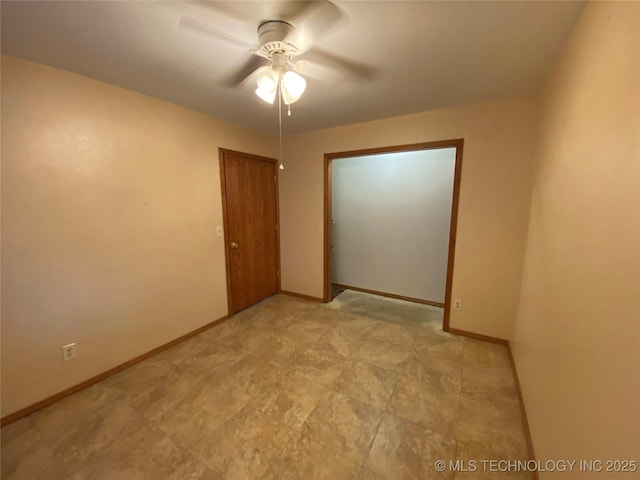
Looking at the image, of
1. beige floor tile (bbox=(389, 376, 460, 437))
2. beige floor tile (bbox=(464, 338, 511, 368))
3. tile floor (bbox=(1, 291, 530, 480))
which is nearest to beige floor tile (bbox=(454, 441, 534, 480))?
tile floor (bbox=(1, 291, 530, 480))

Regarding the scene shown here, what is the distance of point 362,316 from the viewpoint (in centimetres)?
315

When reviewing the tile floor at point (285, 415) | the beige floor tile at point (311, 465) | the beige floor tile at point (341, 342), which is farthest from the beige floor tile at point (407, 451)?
the beige floor tile at point (341, 342)

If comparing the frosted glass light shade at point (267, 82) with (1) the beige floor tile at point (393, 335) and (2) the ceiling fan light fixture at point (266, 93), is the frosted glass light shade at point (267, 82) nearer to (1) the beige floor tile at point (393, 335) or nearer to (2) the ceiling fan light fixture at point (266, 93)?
(2) the ceiling fan light fixture at point (266, 93)

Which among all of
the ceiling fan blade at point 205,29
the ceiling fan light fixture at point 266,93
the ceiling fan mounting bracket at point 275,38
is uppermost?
the ceiling fan blade at point 205,29

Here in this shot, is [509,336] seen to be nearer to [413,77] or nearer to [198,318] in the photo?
Answer: [413,77]

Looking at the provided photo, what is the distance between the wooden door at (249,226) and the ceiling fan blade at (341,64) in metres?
1.63

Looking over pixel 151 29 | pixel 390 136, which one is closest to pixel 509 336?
pixel 390 136

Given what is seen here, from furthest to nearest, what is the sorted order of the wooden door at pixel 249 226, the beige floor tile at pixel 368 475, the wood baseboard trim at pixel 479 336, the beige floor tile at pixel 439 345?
the wooden door at pixel 249 226
the wood baseboard trim at pixel 479 336
the beige floor tile at pixel 439 345
the beige floor tile at pixel 368 475

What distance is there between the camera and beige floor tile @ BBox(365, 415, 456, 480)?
1324mm

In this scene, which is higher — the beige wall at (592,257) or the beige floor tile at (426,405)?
the beige wall at (592,257)

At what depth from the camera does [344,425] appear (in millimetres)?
1603

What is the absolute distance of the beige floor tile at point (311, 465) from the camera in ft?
4.28

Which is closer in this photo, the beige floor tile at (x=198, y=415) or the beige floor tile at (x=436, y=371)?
the beige floor tile at (x=198, y=415)

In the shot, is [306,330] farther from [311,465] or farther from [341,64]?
[341,64]
